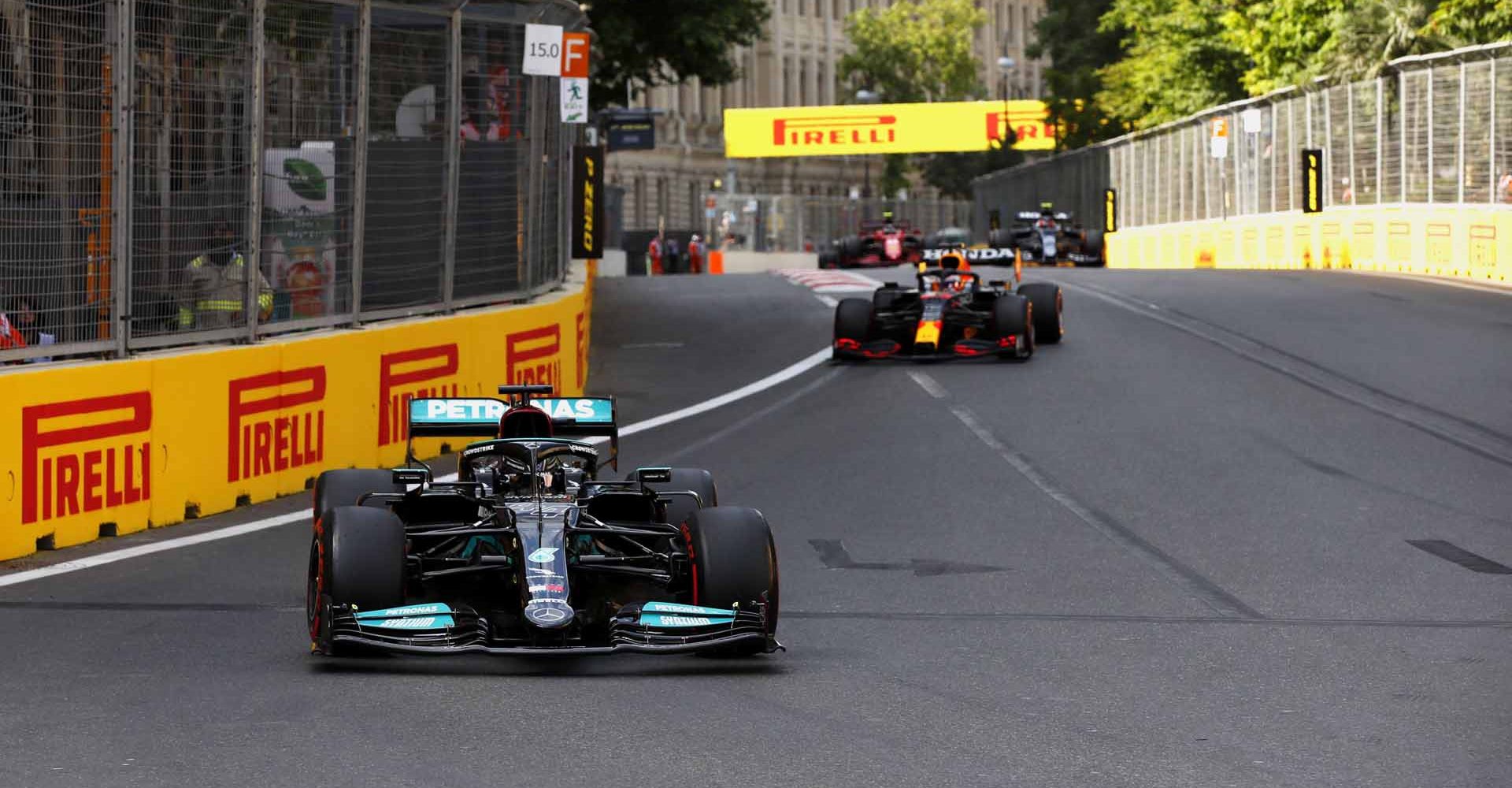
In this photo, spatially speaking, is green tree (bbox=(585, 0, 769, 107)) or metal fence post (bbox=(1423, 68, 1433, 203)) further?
green tree (bbox=(585, 0, 769, 107))

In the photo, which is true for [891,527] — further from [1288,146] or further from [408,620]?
[1288,146]

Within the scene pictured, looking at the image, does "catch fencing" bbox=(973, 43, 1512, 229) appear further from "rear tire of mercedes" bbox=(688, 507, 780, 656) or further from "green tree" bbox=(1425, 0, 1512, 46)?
"rear tire of mercedes" bbox=(688, 507, 780, 656)

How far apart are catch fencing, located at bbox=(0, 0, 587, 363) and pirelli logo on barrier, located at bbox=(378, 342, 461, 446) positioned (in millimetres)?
326

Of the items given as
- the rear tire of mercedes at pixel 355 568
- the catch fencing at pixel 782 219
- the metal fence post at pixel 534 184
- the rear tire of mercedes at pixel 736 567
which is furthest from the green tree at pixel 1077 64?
the rear tire of mercedes at pixel 355 568

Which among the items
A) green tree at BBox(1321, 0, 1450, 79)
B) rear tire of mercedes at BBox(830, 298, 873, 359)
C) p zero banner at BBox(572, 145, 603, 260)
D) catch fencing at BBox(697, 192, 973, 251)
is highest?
green tree at BBox(1321, 0, 1450, 79)

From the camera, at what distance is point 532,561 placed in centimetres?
801

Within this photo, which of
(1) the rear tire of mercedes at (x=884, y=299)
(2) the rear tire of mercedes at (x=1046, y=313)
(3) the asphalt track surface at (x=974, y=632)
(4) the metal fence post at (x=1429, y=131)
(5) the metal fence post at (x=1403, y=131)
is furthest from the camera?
(5) the metal fence post at (x=1403, y=131)

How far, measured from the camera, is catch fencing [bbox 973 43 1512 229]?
33.0 m

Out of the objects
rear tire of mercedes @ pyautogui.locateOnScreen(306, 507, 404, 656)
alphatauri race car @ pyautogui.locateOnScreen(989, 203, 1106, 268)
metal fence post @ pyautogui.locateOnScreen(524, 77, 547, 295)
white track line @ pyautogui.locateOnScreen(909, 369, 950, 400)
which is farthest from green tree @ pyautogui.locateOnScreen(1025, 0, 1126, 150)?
rear tire of mercedes @ pyautogui.locateOnScreen(306, 507, 404, 656)

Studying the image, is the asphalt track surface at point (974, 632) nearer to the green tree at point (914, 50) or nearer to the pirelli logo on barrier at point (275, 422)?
the pirelli logo on barrier at point (275, 422)

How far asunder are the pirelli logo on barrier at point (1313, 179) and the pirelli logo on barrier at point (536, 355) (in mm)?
24698

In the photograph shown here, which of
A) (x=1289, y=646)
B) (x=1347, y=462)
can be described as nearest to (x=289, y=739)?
(x=1289, y=646)

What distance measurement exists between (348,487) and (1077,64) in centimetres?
7617

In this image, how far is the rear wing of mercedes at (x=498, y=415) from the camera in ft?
32.1
